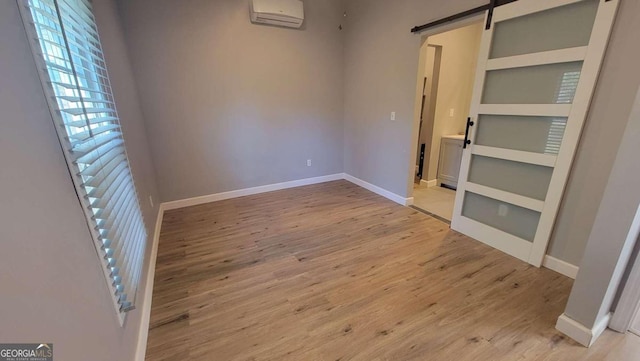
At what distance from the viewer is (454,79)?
409 centimetres

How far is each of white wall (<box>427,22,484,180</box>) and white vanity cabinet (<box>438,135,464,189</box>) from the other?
0.08 meters

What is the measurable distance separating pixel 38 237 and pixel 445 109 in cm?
461

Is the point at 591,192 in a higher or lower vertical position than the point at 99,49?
lower

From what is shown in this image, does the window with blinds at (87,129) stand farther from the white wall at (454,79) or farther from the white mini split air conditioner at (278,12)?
the white wall at (454,79)

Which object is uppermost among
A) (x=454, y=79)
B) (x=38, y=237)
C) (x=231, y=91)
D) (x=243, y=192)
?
(x=454, y=79)

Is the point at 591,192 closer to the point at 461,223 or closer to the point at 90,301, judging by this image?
the point at 461,223

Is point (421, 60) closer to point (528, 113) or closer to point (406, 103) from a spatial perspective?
point (406, 103)

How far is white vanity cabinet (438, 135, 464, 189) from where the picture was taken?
4047 millimetres

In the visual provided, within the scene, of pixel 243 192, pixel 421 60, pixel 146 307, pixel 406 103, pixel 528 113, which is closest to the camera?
pixel 146 307

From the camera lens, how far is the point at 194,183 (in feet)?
11.7

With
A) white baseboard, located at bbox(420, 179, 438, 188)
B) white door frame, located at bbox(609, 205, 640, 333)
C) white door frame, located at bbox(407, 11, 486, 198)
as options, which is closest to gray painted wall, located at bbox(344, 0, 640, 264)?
white door frame, located at bbox(407, 11, 486, 198)

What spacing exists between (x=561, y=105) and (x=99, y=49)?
320 centimetres

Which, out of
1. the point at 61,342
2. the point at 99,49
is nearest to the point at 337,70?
the point at 99,49

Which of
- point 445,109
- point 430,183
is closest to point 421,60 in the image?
point 445,109
